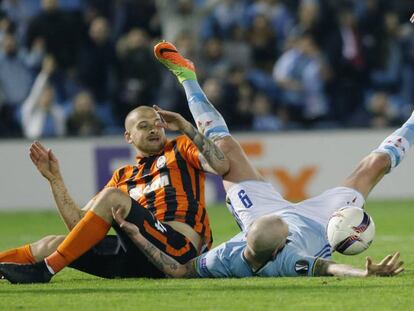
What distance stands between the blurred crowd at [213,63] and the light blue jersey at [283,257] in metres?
9.09

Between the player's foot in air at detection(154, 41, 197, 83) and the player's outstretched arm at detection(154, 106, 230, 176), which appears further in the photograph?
the player's foot in air at detection(154, 41, 197, 83)

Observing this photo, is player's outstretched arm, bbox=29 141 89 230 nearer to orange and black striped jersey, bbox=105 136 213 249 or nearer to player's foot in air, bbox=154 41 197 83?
orange and black striped jersey, bbox=105 136 213 249

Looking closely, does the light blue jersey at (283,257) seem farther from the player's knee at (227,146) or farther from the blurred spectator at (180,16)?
the blurred spectator at (180,16)

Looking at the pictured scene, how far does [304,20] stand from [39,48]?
14.2ft

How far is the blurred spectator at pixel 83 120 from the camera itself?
58.5 feet

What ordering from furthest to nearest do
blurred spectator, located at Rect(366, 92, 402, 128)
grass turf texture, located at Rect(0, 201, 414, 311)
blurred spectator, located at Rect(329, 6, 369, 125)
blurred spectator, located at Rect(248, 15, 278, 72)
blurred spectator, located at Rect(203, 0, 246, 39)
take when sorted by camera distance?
blurred spectator, located at Rect(203, 0, 246, 39), blurred spectator, located at Rect(248, 15, 278, 72), blurred spectator, located at Rect(329, 6, 369, 125), blurred spectator, located at Rect(366, 92, 402, 128), grass turf texture, located at Rect(0, 201, 414, 311)

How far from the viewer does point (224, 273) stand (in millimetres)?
8977

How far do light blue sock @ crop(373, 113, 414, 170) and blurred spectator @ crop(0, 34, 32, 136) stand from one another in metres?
9.31

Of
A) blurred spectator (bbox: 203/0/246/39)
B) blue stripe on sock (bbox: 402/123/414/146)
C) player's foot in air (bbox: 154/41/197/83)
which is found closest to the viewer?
blue stripe on sock (bbox: 402/123/414/146)

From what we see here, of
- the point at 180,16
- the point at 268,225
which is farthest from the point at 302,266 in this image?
the point at 180,16

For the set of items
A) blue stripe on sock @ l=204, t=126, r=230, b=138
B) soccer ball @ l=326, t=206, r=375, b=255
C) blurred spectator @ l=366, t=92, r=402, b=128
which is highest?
blue stripe on sock @ l=204, t=126, r=230, b=138

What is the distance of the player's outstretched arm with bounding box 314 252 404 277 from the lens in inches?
329

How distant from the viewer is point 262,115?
1850 cm

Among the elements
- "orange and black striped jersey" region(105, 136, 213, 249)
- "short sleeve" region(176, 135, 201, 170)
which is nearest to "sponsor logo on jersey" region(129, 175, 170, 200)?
"orange and black striped jersey" region(105, 136, 213, 249)
